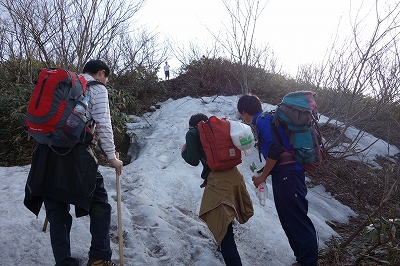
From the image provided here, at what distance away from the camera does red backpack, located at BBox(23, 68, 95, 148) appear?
258cm

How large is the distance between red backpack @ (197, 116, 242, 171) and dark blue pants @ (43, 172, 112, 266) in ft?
3.36

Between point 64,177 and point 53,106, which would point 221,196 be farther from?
point 53,106

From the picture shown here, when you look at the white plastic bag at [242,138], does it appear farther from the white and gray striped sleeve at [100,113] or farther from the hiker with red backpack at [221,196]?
the white and gray striped sleeve at [100,113]

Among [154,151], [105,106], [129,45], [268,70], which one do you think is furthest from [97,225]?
[268,70]

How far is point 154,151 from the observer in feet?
22.6

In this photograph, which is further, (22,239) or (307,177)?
(307,177)

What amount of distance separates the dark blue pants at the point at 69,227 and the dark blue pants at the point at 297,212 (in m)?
1.64

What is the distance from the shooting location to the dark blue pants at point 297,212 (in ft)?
10.3

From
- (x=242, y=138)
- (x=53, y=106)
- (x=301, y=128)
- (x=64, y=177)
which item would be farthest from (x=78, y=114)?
(x=301, y=128)

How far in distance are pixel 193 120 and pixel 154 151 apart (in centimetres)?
361

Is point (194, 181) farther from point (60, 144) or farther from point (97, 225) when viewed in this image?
point (60, 144)

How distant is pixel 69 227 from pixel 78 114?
970 millimetres

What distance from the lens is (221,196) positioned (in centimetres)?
318

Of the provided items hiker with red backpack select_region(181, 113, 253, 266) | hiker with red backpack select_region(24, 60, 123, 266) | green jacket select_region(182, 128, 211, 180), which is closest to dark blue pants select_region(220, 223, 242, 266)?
hiker with red backpack select_region(181, 113, 253, 266)
